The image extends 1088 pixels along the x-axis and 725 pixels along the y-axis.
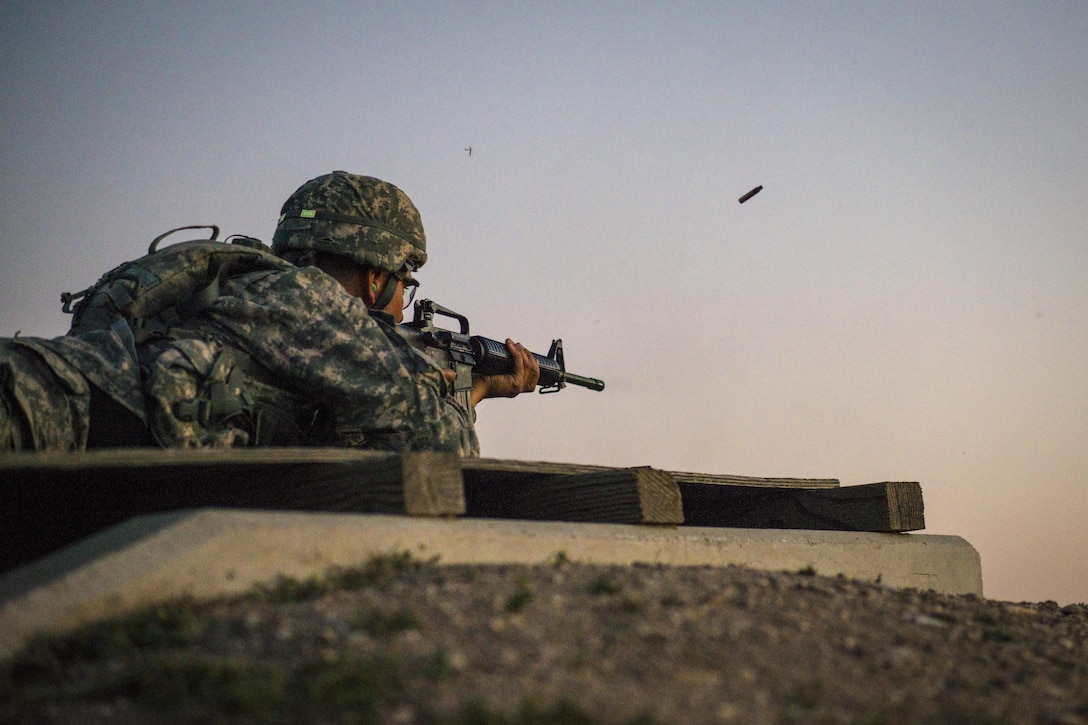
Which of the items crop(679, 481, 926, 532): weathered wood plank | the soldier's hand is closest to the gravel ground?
crop(679, 481, 926, 532): weathered wood plank

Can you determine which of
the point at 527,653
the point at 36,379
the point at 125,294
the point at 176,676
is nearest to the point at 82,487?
the point at 36,379

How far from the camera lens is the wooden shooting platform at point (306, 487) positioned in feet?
9.27

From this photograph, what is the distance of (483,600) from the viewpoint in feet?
7.85

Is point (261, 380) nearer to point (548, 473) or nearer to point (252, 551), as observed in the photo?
point (548, 473)

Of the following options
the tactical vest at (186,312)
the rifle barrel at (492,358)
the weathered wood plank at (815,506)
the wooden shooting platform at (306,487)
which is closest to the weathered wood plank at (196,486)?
the wooden shooting platform at (306,487)

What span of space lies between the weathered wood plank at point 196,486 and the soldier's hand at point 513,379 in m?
3.14

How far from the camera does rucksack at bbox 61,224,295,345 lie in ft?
13.8

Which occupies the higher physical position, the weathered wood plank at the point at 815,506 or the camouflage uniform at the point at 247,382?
the camouflage uniform at the point at 247,382

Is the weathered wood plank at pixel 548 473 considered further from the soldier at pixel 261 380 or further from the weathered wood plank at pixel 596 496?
the soldier at pixel 261 380

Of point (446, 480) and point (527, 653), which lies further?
point (446, 480)

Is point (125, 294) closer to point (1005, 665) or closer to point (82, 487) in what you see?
point (82, 487)

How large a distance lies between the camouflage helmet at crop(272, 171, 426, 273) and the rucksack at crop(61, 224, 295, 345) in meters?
0.73

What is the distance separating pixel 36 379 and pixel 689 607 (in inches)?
93.7

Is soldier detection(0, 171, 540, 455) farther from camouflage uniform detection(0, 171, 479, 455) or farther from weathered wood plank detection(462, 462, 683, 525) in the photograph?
weathered wood plank detection(462, 462, 683, 525)
